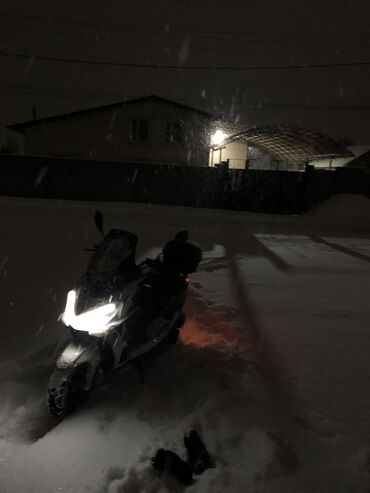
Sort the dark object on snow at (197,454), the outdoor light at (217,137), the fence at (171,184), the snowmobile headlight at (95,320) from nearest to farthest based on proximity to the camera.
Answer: the dark object on snow at (197,454)
the snowmobile headlight at (95,320)
the fence at (171,184)
the outdoor light at (217,137)

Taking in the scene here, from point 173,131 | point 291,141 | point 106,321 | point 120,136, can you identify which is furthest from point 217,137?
point 106,321

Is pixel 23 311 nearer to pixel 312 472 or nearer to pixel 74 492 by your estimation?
pixel 74 492

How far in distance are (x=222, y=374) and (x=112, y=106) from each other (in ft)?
88.2

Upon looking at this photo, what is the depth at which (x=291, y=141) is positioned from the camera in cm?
3316

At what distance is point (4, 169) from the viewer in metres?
21.1

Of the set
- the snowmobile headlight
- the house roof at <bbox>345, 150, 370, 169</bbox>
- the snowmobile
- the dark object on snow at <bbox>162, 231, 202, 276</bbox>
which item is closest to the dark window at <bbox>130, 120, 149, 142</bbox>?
the house roof at <bbox>345, 150, 370, 169</bbox>

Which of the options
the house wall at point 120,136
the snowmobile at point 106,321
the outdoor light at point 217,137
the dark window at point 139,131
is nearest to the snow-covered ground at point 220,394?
the snowmobile at point 106,321

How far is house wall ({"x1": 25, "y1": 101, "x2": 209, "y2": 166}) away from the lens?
91.6 feet

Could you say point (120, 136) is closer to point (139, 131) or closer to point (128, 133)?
point (128, 133)

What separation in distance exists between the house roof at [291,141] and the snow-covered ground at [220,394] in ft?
76.9

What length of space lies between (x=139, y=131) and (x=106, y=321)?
88.9 feet

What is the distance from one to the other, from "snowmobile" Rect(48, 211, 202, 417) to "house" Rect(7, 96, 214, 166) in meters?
25.7

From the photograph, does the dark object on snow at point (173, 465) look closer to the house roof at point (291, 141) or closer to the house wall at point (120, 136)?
the house wall at point (120, 136)

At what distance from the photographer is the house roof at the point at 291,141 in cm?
2922
